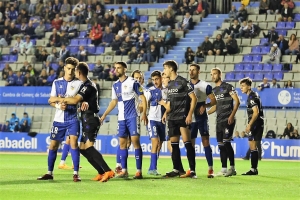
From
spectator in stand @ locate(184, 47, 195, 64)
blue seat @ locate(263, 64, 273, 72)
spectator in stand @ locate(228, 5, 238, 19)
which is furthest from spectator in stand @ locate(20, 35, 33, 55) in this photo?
blue seat @ locate(263, 64, 273, 72)

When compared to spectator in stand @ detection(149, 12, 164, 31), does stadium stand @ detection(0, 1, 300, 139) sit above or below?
below

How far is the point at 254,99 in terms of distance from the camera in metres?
17.2

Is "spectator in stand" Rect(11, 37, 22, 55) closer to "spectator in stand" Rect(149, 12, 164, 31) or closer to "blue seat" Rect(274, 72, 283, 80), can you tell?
"spectator in stand" Rect(149, 12, 164, 31)

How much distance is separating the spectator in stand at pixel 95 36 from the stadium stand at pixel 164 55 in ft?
0.35

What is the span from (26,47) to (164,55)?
23.5 ft

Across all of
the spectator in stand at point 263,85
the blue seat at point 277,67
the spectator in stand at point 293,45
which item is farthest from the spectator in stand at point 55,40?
the spectator in stand at point 263,85

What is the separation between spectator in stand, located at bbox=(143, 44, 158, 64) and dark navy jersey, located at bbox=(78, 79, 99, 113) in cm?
1842

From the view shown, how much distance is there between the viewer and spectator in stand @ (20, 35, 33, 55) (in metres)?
36.4

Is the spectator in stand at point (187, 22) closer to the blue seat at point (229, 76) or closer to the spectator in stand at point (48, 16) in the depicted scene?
the blue seat at point (229, 76)

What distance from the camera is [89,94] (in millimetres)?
14406

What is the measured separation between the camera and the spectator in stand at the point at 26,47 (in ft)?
119

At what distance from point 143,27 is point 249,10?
17.0 feet

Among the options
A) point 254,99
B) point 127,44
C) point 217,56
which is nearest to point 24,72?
point 127,44

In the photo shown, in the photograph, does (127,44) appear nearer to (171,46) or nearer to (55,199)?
(171,46)
